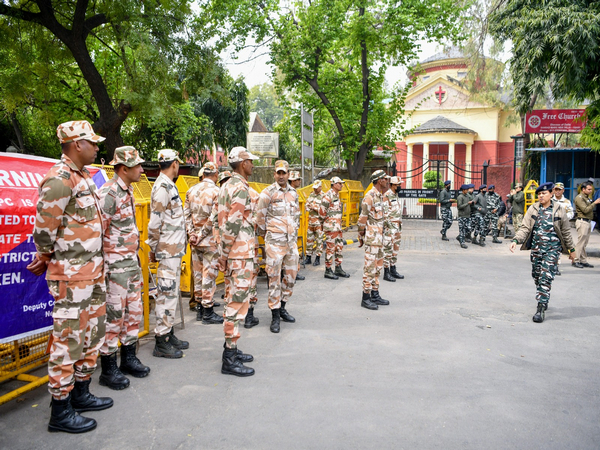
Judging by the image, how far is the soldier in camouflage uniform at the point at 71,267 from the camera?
10.5ft

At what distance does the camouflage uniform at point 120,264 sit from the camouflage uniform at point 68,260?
1.41 ft

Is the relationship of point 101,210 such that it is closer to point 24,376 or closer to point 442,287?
point 24,376

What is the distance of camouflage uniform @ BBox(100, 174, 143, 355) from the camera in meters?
3.88

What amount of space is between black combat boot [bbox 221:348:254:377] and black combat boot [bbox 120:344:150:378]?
0.72 meters

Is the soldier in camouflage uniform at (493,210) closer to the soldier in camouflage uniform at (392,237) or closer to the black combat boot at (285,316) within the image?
the soldier in camouflage uniform at (392,237)

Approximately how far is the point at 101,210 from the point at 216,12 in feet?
41.4

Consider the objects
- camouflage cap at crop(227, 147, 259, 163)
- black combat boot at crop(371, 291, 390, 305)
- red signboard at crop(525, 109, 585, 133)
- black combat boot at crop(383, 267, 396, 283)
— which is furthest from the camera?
red signboard at crop(525, 109, 585, 133)

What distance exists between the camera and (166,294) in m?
4.56

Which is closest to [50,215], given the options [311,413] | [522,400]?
[311,413]

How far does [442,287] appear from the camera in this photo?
7887 mm

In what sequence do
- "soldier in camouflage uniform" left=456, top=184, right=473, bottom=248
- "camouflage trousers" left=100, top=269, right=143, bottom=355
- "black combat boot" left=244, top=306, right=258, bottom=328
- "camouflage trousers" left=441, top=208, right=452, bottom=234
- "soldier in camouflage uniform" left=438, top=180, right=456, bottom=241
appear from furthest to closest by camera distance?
1. "camouflage trousers" left=441, top=208, right=452, bottom=234
2. "soldier in camouflage uniform" left=438, top=180, right=456, bottom=241
3. "soldier in camouflage uniform" left=456, top=184, right=473, bottom=248
4. "black combat boot" left=244, top=306, right=258, bottom=328
5. "camouflage trousers" left=100, top=269, right=143, bottom=355

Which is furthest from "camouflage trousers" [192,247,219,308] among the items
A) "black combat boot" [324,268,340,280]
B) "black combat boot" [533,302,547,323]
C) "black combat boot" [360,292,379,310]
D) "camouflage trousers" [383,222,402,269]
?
"black combat boot" [533,302,547,323]

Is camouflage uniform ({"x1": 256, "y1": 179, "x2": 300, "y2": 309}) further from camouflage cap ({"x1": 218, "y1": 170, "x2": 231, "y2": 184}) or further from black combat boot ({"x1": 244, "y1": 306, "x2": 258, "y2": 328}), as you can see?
camouflage cap ({"x1": 218, "y1": 170, "x2": 231, "y2": 184})

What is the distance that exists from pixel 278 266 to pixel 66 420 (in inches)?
114
